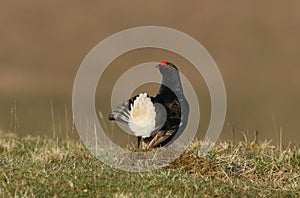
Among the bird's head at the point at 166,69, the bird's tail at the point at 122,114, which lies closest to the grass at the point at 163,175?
the bird's tail at the point at 122,114

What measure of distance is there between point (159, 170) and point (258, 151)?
8.31ft

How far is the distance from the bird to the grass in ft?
1.30

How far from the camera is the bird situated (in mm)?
9867

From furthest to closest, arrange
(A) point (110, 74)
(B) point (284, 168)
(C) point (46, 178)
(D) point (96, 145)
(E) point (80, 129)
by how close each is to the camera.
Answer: (A) point (110, 74) < (E) point (80, 129) < (D) point (96, 145) < (B) point (284, 168) < (C) point (46, 178)

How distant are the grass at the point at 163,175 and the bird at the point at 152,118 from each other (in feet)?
1.30

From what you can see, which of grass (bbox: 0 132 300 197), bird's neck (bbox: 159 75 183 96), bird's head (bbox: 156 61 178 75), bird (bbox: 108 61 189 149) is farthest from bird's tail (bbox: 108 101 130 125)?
bird's head (bbox: 156 61 178 75)

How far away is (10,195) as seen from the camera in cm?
742

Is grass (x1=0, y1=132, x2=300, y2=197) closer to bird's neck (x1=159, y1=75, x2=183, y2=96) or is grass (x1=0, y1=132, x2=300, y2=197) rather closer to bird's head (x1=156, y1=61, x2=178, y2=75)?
bird's neck (x1=159, y1=75, x2=183, y2=96)

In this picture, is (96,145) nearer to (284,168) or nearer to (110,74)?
(284,168)

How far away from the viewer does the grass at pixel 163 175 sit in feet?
25.2

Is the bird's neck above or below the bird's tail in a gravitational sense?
above

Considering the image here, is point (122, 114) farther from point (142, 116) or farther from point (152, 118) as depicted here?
point (152, 118)

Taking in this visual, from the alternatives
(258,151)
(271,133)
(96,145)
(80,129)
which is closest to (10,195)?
(96,145)

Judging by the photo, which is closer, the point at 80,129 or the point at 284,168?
the point at 284,168
